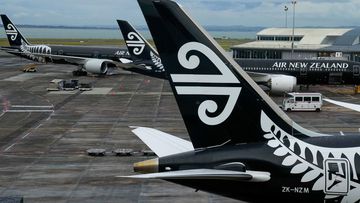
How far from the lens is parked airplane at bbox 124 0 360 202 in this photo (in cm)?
1259

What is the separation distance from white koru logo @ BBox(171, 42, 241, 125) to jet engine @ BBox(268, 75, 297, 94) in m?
44.6

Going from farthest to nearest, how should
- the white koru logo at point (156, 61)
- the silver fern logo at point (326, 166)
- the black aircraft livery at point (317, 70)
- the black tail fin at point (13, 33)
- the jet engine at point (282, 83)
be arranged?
the black tail fin at point (13, 33)
the white koru logo at point (156, 61)
the black aircraft livery at point (317, 70)
the jet engine at point (282, 83)
the silver fern logo at point (326, 166)

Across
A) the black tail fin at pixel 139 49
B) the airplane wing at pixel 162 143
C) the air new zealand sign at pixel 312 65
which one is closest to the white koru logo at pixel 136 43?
the black tail fin at pixel 139 49

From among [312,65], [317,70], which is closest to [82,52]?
[312,65]

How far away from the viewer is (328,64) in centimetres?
6003

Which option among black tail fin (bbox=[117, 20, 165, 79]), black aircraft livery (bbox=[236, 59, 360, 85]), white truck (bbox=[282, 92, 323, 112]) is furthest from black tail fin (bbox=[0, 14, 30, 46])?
white truck (bbox=[282, 92, 323, 112])

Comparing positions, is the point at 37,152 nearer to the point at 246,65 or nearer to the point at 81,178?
the point at 81,178

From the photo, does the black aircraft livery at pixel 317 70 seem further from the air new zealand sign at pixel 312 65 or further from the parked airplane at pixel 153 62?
the parked airplane at pixel 153 62

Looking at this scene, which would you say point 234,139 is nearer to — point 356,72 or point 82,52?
point 356,72

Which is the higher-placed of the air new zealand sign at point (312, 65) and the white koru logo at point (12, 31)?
the white koru logo at point (12, 31)

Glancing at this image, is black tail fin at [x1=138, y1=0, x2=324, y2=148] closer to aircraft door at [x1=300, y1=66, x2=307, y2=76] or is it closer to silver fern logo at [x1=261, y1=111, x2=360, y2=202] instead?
silver fern logo at [x1=261, y1=111, x2=360, y2=202]

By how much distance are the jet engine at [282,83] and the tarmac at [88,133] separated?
2263 mm

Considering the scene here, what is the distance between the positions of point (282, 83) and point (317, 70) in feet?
19.2

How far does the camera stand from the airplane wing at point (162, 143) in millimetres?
14061
